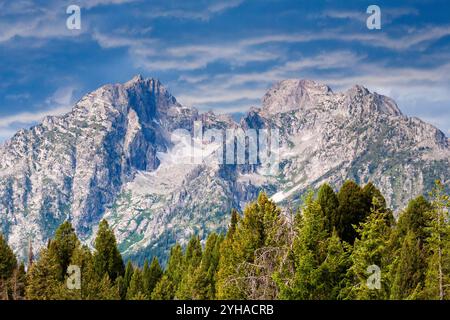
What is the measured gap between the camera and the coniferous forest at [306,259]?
49.6 metres

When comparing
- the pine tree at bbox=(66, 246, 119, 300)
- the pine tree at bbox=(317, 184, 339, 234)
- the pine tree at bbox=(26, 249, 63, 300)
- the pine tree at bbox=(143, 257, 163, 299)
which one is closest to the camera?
the pine tree at bbox=(66, 246, 119, 300)

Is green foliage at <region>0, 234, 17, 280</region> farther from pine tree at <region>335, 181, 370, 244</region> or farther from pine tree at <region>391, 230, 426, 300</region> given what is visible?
pine tree at <region>391, 230, 426, 300</region>

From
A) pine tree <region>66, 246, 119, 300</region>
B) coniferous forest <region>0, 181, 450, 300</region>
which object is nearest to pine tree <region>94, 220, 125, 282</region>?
coniferous forest <region>0, 181, 450, 300</region>

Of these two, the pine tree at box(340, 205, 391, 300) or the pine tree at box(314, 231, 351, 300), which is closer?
the pine tree at box(340, 205, 391, 300)

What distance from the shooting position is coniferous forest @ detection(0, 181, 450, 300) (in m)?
49.6

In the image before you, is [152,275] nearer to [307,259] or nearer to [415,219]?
[415,219]

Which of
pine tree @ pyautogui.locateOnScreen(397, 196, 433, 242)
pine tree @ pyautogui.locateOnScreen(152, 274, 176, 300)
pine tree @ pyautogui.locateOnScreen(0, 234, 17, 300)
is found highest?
pine tree @ pyautogui.locateOnScreen(397, 196, 433, 242)

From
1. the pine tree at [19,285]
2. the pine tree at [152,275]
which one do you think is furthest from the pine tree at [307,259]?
the pine tree at [152,275]

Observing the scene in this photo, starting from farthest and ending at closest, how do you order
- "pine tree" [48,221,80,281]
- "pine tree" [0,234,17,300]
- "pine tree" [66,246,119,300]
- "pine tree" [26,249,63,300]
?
"pine tree" [48,221,80,281] < "pine tree" [0,234,17,300] < "pine tree" [26,249,63,300] < "pine tree" [66,246,119,300]

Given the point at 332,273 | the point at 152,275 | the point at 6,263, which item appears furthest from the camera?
the point at 152,275

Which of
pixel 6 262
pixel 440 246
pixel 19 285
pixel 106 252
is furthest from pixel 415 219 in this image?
pixel 6 262

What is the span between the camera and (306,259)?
161ft

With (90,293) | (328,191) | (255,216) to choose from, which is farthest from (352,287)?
(328,191)
